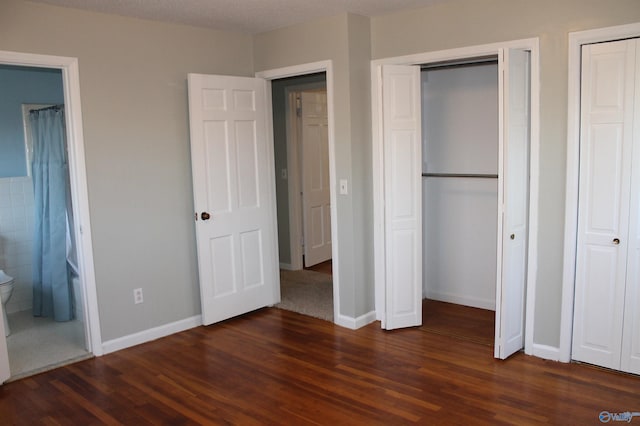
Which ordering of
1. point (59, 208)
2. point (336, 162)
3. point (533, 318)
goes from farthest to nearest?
point (59, 208), point (336, 162), point (533, 318)

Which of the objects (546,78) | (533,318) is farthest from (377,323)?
(546,78)

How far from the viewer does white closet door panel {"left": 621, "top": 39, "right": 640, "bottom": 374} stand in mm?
3133

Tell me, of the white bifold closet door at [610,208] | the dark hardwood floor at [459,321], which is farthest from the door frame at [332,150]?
the white bifold closet door at [610,208]

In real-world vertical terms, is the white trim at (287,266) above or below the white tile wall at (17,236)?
below

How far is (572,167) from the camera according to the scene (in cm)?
334

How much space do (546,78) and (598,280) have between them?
131cm

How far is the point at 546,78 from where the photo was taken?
11.2 feet

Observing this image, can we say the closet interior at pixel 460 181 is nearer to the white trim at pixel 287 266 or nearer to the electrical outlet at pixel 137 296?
the white trim at pixel 287 266

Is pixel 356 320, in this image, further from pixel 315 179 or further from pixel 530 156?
pixel 315 179

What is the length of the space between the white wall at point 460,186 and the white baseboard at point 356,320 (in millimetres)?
Result: 838

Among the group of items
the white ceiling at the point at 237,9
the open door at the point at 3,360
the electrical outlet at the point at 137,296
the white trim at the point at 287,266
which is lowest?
the white trim at the point at 287,266

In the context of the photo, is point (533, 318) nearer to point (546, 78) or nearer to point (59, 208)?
point (546, 78)

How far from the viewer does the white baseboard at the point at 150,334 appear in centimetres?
398

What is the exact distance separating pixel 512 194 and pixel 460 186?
122 centimetres
